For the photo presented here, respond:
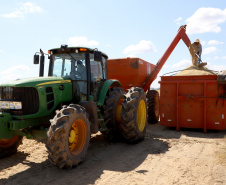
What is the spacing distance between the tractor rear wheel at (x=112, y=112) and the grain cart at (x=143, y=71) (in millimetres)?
2762

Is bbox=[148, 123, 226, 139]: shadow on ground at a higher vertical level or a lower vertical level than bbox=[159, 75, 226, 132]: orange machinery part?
lower

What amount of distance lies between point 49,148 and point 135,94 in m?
2.88

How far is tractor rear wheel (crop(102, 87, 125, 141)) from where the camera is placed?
229 inches

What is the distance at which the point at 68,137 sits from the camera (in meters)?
4.04

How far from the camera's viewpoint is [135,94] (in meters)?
6.04

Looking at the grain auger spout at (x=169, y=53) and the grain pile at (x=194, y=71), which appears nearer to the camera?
the grain pile at (x=194, y=71)

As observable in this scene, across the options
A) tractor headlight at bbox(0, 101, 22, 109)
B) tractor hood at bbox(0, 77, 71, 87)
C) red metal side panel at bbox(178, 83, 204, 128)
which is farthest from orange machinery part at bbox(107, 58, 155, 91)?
tractor headlight at bbox(0, 101, 22, 109)

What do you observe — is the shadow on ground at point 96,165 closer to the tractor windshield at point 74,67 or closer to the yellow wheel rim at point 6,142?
the yellow wheel rim at point 6,142

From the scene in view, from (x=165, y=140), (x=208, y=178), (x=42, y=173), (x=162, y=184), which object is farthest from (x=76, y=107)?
(x=165, y=140)

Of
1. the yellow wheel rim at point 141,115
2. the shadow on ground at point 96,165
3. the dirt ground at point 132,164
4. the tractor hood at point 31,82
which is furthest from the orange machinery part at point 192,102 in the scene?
the tractor hood at point 31,82

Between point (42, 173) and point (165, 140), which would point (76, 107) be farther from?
point (165, 140)

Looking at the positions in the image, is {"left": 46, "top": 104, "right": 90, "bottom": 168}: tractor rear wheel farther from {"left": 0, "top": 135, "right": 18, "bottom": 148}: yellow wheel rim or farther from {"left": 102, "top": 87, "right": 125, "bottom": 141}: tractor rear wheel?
{"left": 0, "top": 135, "right": 18, "bottom": 148}: yellow wheel rim

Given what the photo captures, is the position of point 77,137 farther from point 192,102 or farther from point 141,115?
point 192,102

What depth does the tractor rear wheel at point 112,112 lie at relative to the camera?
582 cm
